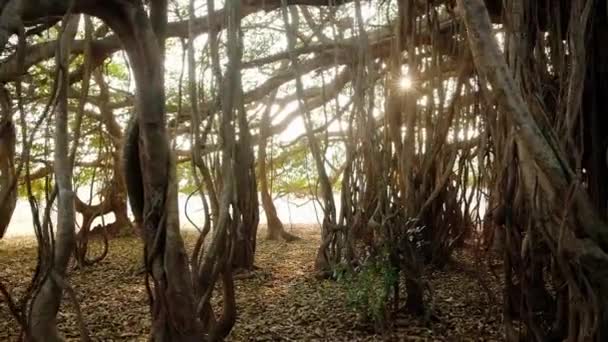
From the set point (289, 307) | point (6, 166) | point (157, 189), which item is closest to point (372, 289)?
point (289, 307)

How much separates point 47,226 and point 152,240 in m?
0.29

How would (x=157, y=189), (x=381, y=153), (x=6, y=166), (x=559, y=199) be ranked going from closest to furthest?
(x=559, y=199) → (x=157, y=189) → (x=381, y=153) → (x=6, y=166)

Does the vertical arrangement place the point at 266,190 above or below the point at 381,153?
below

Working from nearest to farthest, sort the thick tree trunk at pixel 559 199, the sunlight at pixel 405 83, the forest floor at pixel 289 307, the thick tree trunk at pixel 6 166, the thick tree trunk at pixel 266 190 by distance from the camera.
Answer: the thick tree trunk at pixel 559 199, the thick tree trunk at pixel 6 166, the forest floor at pixel 289 307, the sunlight at pixel 405 83, the thick tree trunk at pixel 266 190

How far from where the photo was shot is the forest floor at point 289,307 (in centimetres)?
248

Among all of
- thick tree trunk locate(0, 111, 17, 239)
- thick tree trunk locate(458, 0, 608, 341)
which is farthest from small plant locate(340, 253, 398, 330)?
thick tree trunk locate(0, 111, 17, 239)

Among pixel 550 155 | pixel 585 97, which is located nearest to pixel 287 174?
pixel 585 97

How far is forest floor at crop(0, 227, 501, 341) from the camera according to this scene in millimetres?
2479

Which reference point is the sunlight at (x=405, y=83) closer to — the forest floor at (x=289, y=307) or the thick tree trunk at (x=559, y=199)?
the forest floor at (x=289, y=307)

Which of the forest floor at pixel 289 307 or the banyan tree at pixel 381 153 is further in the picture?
the forest floor at pixel 289 307

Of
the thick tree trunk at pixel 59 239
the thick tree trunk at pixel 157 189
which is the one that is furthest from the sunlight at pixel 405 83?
the thick tree trunk at pixel 59 239

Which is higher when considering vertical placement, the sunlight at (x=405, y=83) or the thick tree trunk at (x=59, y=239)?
the sunlight at (x=405, y=83)

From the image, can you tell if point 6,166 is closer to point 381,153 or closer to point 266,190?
point 381,153

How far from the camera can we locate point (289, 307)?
9.93 ft
